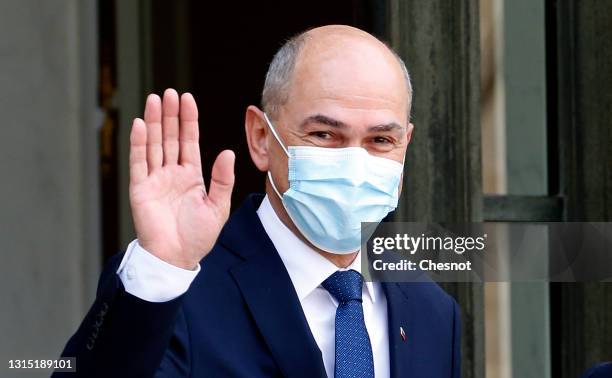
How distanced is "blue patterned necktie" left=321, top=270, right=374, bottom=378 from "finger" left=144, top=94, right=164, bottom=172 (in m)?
0.55

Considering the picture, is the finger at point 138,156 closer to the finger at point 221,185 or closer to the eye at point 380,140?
the finger at point 221,185

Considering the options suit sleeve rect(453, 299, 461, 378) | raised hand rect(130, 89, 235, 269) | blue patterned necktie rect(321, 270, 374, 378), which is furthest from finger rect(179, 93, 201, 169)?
suit sleeve rect(453, 299, 461, 378)

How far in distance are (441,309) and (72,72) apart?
6.59ft

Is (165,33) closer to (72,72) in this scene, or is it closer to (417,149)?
(72,72)

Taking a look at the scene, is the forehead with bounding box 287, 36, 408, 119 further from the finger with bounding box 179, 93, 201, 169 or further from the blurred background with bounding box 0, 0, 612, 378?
the blurred background with bounding box 0, 0, 612, 378

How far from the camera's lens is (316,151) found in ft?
9.30

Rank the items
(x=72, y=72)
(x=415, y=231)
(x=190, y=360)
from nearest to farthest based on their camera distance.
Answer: (x=190, y=360), (x=415, y=231), (x=72, y=72)

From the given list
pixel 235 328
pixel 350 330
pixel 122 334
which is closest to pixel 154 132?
pixel 122 334

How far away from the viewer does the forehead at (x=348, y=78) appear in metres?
2.80

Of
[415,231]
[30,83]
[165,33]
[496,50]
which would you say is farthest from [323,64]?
[165,33]

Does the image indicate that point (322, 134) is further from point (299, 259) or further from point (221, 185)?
point (221, 185)

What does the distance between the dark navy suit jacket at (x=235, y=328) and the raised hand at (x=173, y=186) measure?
0.35 feet

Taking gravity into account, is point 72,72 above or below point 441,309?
above

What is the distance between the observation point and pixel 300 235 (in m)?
2.87
